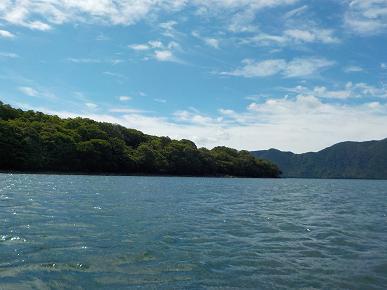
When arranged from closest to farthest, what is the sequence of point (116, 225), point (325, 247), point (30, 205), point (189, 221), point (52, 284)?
point (52, 284)
point (325, 247)
point (116, 225)
point (189, 221)
point (30, 205)

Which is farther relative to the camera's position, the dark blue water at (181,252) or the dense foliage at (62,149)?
the dense foliage at (62,149)

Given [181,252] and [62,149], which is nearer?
[181,252]

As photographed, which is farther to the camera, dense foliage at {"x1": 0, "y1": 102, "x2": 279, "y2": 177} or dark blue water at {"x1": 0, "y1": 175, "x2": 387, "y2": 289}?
dense foliage at {"x1": 0, "y1": 102, "x2": 279, "y2": 177}

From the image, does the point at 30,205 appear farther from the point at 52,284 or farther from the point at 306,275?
the point at 306,275

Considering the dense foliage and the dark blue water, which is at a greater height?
the dense foliage

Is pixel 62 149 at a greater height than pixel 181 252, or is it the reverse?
pixel 62 149

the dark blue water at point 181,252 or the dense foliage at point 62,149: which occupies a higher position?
the dense foliage at point 62,149

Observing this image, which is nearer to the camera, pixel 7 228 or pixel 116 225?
pixel 7 228

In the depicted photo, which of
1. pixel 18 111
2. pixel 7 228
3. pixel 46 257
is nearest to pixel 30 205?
pixel 7 228

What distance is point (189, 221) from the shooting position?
28.6m

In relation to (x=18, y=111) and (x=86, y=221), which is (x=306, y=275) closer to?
(x=86, y=221)

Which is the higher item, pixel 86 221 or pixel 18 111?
pixel 18 111

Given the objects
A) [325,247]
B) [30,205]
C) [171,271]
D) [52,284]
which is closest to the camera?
[52,284]

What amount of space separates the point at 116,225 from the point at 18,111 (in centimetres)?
16647
